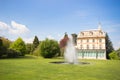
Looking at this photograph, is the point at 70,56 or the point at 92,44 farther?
the point at 92,44

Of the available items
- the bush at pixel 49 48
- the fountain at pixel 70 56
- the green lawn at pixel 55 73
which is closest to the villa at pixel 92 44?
the bush at pixel 49 48

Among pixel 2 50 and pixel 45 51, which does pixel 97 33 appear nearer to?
pixel 45 51

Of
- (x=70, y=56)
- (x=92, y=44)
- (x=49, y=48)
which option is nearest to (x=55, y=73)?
(x=70, y=56)

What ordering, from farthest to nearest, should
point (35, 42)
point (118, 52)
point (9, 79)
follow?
point (35, 42) → point (118, 52) → point (9, 79)

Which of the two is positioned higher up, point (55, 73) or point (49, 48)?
point (49, 48)

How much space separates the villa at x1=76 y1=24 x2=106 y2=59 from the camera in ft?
175

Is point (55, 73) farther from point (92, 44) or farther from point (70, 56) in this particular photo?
point (92, 44)

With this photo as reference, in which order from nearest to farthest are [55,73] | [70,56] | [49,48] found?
[55,73] < [70,56] < [49,48]

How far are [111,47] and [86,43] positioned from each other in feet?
37.9

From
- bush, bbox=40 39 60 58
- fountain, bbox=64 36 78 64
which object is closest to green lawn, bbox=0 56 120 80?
fountain, bbox=64 36 78 64

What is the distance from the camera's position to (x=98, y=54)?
53.3m

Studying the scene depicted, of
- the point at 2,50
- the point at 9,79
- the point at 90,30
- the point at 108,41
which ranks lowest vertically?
the point at 9,79

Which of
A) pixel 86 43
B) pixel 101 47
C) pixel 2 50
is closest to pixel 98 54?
pixel 101 47

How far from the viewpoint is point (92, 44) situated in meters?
55.4
